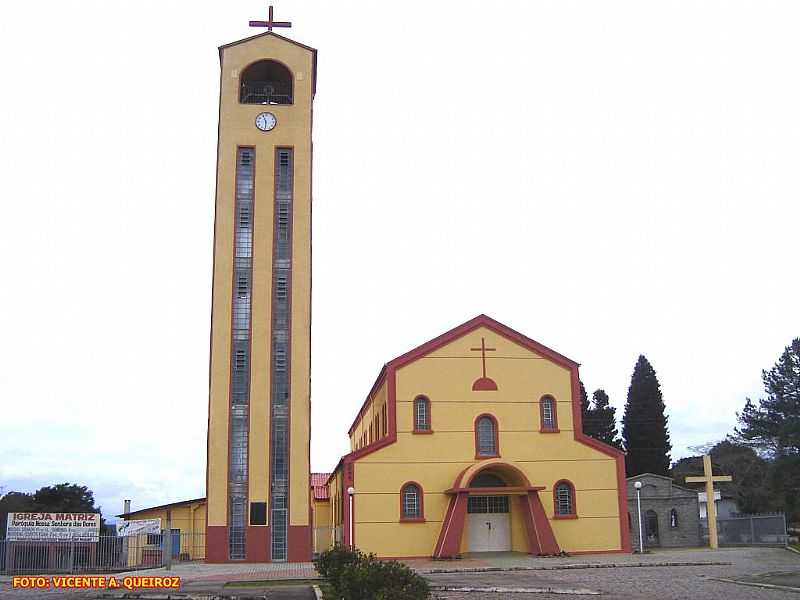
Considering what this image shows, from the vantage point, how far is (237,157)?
39469mm

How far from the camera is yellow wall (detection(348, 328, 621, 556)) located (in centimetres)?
3525

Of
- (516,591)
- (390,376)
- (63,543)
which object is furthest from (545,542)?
(63,543)

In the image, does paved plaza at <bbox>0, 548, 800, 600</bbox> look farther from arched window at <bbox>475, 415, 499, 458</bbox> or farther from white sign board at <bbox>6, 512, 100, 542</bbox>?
arched window at <bbox>475, 415, 499, 458</bbox>

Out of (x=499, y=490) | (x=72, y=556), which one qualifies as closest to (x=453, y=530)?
(x=499, y=490)

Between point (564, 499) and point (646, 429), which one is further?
point (646, 429)

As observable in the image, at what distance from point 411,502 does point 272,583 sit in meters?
11.5

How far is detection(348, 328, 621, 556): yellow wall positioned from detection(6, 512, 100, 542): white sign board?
33.5 ft

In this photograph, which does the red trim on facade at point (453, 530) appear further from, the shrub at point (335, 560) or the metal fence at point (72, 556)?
the shrub at point (335, 560)

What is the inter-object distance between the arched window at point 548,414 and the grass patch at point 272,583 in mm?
14886

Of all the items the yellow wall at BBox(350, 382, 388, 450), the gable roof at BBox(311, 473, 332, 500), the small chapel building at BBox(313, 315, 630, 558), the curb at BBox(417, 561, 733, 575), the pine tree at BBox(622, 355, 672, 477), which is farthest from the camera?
the gable roof at BBox(311, 473, 332, 500)

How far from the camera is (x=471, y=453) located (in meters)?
36.5

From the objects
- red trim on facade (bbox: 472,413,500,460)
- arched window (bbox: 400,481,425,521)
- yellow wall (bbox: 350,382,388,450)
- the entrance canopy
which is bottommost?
arched window (bbox: 400,481,425,521)

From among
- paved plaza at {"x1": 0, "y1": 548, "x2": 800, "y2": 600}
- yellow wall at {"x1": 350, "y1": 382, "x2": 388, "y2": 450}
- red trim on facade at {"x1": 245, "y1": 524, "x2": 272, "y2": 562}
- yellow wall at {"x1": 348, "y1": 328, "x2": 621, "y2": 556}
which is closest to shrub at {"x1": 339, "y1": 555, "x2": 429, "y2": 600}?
paved plaza at {"x1": 0, "y1": 548, "x2": 800, "y2": 600}

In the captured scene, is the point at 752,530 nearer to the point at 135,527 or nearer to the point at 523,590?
the point at 523,590
